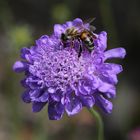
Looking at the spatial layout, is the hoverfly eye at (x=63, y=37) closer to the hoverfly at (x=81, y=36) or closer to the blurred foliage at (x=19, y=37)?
the hoverfly at (x=81, y=36)

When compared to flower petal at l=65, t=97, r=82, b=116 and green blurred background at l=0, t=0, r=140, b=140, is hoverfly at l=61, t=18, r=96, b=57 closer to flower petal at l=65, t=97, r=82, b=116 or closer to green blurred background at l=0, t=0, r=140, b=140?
flower petal at l=65, t=97, r=82, b=116

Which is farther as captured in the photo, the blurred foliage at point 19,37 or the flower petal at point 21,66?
the blurred foliage at point 19,37

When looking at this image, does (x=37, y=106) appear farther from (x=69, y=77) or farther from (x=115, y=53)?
(x=115, y=53)

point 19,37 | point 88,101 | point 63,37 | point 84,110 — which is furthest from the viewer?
point 84,110

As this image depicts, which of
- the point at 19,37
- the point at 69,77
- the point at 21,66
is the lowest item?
the point at 69,77

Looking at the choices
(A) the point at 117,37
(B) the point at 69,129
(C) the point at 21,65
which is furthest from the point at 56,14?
(C) the point at 21,65

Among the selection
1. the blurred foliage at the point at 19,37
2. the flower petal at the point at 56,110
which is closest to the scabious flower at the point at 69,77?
the flower petal at the point at 56,110

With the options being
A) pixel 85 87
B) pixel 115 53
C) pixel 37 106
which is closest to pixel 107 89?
pixel 85 87

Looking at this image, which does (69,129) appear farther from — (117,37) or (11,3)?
(11,3)

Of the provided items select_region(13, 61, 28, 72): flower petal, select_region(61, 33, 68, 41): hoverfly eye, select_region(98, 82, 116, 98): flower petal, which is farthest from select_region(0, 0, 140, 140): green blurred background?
select_region(98, 82, 116, 98): flower petal

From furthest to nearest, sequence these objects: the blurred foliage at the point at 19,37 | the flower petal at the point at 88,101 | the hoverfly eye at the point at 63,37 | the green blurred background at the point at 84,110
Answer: the green blurred background at the point at 84,110 → the blurred foliage at the point at 19,37 → the hoverfly eye at the point at 63,37 → the flower petal at the point at 88,101
